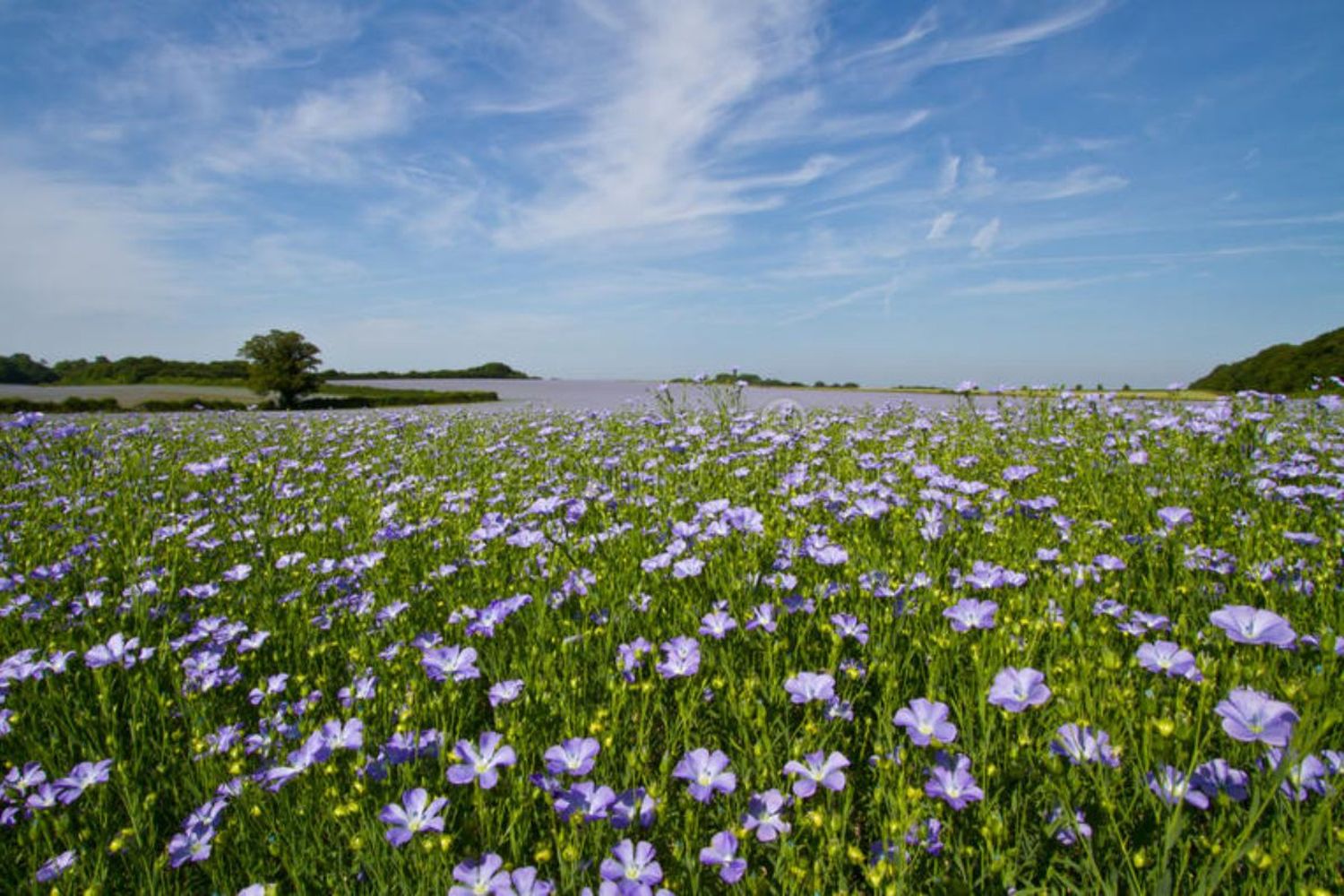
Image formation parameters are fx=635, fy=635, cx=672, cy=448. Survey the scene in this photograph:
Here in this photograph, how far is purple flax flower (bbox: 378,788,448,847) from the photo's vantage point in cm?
135

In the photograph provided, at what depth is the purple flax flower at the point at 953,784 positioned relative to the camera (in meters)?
1.40

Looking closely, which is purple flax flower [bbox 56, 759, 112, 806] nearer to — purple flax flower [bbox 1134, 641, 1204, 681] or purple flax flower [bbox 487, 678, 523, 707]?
purple flax flower [bbox 487, 678, 523, 707]

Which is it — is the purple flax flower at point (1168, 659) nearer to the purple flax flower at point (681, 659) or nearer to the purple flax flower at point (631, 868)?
the purple flax flower at point (681, 659)

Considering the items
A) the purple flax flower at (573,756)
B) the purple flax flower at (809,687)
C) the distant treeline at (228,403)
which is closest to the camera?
the purple flax flower at (573,756)

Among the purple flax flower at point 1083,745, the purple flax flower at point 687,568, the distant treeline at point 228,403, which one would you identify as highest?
the distant treeline at point 228,403

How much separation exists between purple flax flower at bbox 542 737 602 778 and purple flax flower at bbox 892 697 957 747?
735 mm

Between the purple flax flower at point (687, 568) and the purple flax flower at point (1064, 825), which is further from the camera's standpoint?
the purple flax flower at point (687, 568)

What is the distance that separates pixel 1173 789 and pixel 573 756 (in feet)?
4.24

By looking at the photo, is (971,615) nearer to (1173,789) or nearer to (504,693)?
(1173,789)

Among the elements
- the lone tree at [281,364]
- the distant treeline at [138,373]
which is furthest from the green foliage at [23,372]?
the lone tree at [281,364]

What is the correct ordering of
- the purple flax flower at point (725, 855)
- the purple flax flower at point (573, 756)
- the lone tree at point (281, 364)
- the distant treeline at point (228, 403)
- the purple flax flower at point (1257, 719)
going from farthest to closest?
the lone tree at point (281, 364)
the distant treeline at point (228, 403)
the purple flax flower at point (573, 756)
the purple flax flower at point (725, 855)
the purple flax flower at point (1257, 719)

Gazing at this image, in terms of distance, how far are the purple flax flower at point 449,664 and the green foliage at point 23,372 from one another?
6473cm

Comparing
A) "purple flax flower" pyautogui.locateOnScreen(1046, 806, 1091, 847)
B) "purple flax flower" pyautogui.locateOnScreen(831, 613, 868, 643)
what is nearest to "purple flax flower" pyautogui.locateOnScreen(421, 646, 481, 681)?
"purple flax flower" pyautogui.locateOnScreen(831, 613, 868, 643)

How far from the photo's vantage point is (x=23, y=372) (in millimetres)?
50094
